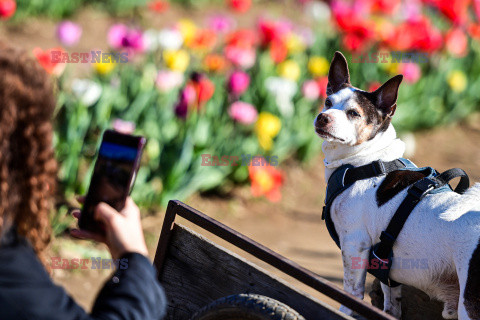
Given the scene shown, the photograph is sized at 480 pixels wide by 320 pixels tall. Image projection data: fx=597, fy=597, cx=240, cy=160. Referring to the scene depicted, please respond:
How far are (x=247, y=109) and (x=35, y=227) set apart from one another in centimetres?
387

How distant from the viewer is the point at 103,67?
523 cm

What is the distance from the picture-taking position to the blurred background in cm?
482

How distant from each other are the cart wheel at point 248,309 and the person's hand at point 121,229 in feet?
1.77

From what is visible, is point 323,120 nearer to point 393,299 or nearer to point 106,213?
point 393,299

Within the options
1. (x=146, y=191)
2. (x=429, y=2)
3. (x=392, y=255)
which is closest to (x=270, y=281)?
(x=392, y=255)

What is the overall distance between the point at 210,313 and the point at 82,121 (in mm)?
2997

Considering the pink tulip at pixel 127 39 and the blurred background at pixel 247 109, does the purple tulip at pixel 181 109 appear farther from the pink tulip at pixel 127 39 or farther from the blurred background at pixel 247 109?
the pink tulip at pixel 127 39

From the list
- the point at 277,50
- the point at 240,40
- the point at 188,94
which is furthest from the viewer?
the point at 277,50

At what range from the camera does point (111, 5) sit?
1090 cm

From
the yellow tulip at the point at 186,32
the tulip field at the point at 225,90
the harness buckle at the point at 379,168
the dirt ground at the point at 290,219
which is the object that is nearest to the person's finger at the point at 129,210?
the harness buckle at the point at 379,168

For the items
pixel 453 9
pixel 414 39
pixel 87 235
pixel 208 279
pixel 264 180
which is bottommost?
pixel 208 279

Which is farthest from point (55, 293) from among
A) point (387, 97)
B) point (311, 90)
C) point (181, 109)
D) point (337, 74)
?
point (311, 90)

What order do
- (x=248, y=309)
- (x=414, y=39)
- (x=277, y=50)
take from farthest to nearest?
(x=414, y=39)
(x=277, y=50)
(x=248, y=309)

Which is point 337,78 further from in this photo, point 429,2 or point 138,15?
point 138,15
